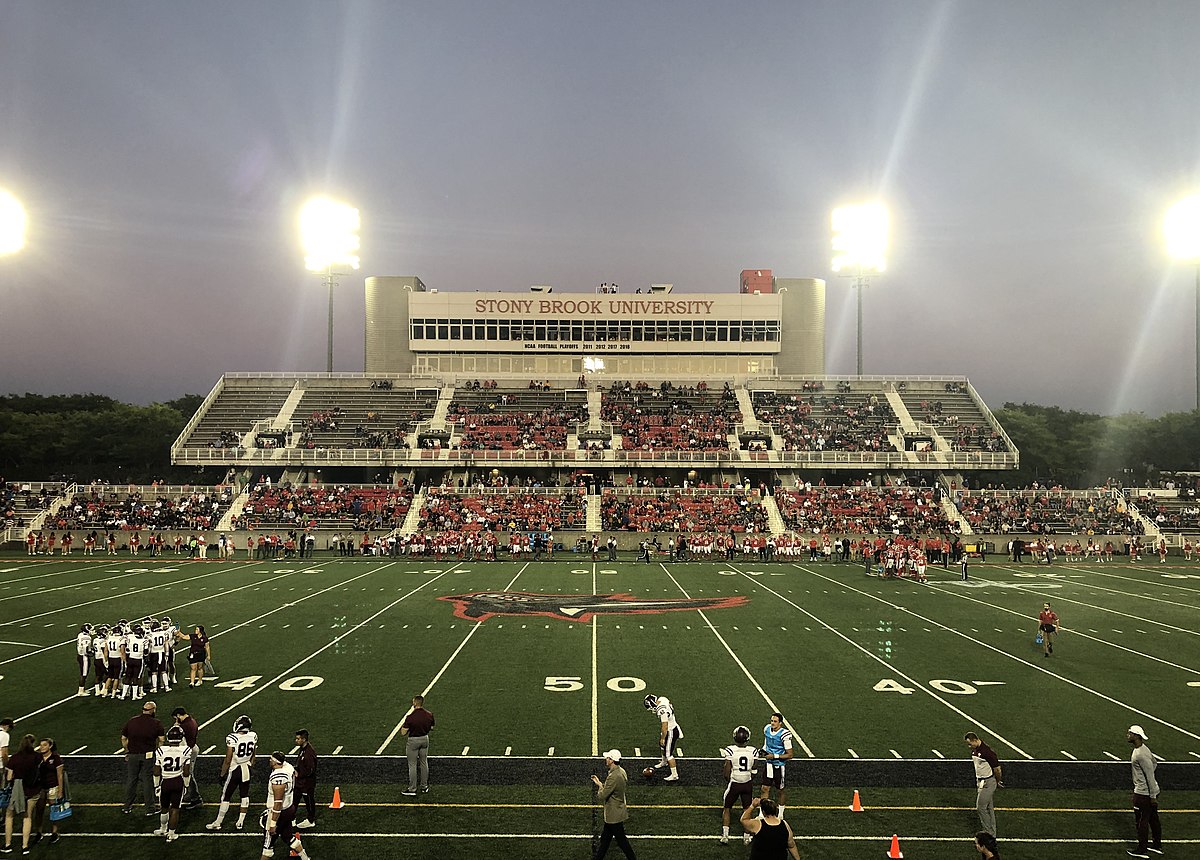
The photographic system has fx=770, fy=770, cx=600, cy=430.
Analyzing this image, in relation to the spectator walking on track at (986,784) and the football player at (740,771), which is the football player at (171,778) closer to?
the football player at (740,771)

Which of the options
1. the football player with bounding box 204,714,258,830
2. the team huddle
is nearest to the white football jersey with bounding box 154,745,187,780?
the football player with bounding box 204,714,258,830

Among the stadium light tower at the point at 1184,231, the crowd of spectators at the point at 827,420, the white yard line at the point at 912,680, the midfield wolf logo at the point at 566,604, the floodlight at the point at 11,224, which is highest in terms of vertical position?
the stadium light tower at the point at 1184,231

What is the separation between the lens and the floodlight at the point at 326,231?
58.9 metres

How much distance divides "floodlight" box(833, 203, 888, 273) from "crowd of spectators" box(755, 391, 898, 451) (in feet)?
34.1

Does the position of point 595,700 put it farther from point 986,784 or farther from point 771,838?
point 771,838

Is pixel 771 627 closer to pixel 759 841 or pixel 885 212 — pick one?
pixel 759 841

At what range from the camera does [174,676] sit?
15211 millimetres

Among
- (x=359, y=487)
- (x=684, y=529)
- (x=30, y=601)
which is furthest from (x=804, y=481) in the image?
(x=30, y=601)

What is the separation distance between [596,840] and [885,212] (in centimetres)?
5861

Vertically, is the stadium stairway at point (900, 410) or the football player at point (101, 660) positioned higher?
the stadium stairway at point (900, 410)

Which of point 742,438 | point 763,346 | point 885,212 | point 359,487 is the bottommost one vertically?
point 359,487

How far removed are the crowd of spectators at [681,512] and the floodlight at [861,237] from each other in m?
24.3

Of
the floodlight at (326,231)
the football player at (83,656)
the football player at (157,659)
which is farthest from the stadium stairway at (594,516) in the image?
the floodlight at (326,231)

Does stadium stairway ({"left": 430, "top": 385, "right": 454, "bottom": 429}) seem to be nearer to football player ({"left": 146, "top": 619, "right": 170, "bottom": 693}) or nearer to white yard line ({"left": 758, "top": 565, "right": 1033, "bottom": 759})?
white yard line ({"left": 758, "top": 565, "right": 1033, "bottom": 759})
